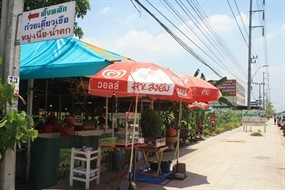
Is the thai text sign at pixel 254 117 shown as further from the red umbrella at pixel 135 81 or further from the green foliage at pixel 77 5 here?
the red umbrella at pixel 135 81

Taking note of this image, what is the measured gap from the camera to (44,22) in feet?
17.2

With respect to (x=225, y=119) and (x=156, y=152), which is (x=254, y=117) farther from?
(x=156, y=152)

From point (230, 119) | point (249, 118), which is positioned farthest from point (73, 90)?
point (230, 119)

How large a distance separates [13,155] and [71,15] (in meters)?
2.57

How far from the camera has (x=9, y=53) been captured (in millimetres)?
5312

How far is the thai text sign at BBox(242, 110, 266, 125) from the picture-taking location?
26.2 metres

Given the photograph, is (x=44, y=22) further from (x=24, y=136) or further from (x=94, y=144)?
(x=94, y=144)

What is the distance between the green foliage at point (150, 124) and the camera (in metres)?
7.55

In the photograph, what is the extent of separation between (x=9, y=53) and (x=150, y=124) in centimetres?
366

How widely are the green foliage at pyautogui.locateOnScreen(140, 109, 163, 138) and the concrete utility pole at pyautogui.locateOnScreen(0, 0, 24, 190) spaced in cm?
321

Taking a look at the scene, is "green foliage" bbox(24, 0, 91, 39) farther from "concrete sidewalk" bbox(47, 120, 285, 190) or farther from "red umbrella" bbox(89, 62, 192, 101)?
"concrete sidewalk" bbox(47, 120, 285, 190)

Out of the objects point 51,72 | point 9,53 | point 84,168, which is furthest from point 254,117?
point 9,53

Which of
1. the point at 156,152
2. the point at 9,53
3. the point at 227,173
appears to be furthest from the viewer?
the point at 227,173

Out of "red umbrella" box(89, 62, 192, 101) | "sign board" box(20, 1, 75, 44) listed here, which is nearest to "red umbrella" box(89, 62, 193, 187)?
"red umbrella" box(89, 62, 192, 101)
